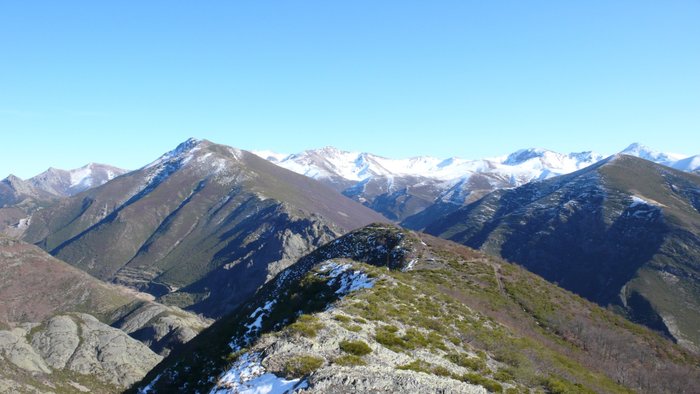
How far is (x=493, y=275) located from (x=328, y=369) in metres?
59.8

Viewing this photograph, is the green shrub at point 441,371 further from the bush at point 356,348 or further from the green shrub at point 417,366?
the bush at point 356,348

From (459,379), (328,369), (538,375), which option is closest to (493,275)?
(538,375)

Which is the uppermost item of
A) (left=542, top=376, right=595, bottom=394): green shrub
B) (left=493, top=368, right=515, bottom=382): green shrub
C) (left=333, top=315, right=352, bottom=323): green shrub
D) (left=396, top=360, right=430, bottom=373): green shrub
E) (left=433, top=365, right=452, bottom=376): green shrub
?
(left=333, top=315, right=352, bottom=323): green shrub

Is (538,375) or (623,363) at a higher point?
(538,375)

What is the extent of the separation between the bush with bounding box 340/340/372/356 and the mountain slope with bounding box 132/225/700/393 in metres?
0.07

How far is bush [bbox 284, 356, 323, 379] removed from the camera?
75.7ft

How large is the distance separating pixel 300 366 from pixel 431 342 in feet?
39.1

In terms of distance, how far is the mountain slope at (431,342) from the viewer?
24062 mm

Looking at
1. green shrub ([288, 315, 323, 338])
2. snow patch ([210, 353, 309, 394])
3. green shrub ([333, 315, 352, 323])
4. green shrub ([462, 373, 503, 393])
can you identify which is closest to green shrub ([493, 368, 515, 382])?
green shrub ([462, 373, 503, 393])

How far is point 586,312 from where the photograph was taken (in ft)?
220

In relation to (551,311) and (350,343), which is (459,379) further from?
(551,311)

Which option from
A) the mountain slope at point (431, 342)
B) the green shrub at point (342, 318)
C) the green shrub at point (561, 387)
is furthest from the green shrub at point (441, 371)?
the green shrub at point (342, 318)

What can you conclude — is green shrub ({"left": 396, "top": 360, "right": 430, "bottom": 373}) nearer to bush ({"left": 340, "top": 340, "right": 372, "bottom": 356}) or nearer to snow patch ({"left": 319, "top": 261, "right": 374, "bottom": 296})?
bush ({"left": 340, "top": 340, "right": 372, "bottom": 356})

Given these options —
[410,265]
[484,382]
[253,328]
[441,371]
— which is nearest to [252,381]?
[441,371]
